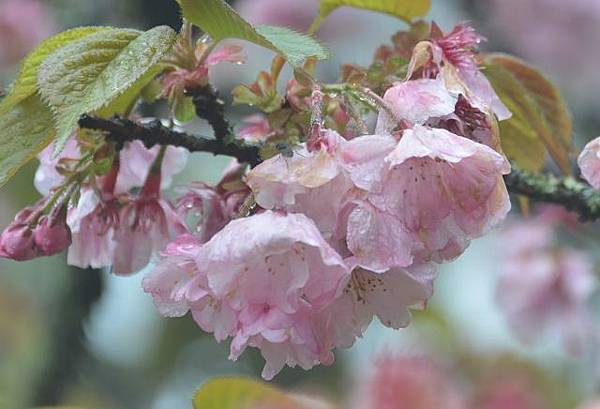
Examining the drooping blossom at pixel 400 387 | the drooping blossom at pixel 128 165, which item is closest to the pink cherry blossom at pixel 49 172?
the drooping blossom at pixel 128 165

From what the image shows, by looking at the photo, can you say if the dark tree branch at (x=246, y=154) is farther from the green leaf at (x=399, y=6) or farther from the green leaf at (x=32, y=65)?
the green leaf at (x=399, y=6)

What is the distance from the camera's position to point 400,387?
1193mm

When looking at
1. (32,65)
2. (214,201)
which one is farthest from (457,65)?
(32,65)

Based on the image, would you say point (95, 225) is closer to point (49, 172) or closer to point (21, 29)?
point (49, 172)

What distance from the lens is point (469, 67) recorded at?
0.88m

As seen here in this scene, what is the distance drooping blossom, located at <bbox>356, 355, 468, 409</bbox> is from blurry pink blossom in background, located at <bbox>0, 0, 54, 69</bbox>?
164 centimetres

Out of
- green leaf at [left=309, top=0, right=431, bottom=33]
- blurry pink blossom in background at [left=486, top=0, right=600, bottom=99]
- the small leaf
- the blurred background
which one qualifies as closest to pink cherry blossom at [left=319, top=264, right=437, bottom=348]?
the small leaf

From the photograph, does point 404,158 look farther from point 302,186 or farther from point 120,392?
point 120,392

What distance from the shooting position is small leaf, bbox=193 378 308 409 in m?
0.90

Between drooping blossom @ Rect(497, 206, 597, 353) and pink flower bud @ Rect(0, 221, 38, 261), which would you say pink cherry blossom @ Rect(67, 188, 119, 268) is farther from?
drooping blossom @ Rect(497, 206, 597, 353)

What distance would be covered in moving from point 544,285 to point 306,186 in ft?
4.70

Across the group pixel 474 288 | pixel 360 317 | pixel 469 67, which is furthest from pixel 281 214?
pixel 474 288

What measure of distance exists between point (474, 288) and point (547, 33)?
1.26 metres

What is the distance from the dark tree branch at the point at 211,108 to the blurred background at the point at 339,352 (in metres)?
1.19
